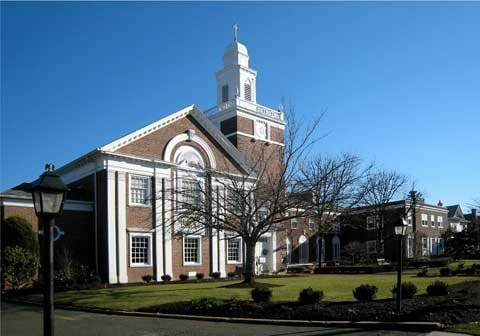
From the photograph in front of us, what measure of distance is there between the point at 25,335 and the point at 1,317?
4674 mm

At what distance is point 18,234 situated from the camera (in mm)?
27688

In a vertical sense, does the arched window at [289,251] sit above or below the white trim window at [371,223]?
below

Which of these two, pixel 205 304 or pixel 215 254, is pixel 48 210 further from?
pixel 215 254

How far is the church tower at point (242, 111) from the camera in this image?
4603 cm

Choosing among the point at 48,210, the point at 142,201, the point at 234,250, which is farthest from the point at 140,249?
the point at 48,210

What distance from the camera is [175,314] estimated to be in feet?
51.6

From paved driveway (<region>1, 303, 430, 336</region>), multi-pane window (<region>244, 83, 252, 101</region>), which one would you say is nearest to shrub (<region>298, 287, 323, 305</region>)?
paved driveway (<region>1, 303, 430, 336</region>)

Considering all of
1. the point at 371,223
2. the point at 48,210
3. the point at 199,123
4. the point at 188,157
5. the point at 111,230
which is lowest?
the point at 371,223

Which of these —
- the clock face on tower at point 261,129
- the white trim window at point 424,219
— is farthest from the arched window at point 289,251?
the white trim window at point 424,219

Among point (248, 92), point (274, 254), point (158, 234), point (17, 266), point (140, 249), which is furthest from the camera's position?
point (248, 92)

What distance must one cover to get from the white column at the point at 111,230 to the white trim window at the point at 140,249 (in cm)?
134

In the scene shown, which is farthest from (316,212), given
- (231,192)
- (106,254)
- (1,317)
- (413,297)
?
(1,317)

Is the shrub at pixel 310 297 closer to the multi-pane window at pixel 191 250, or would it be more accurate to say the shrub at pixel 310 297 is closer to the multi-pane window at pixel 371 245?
the multi-pane window at pixel 191 250

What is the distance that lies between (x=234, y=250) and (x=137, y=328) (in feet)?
86.1
